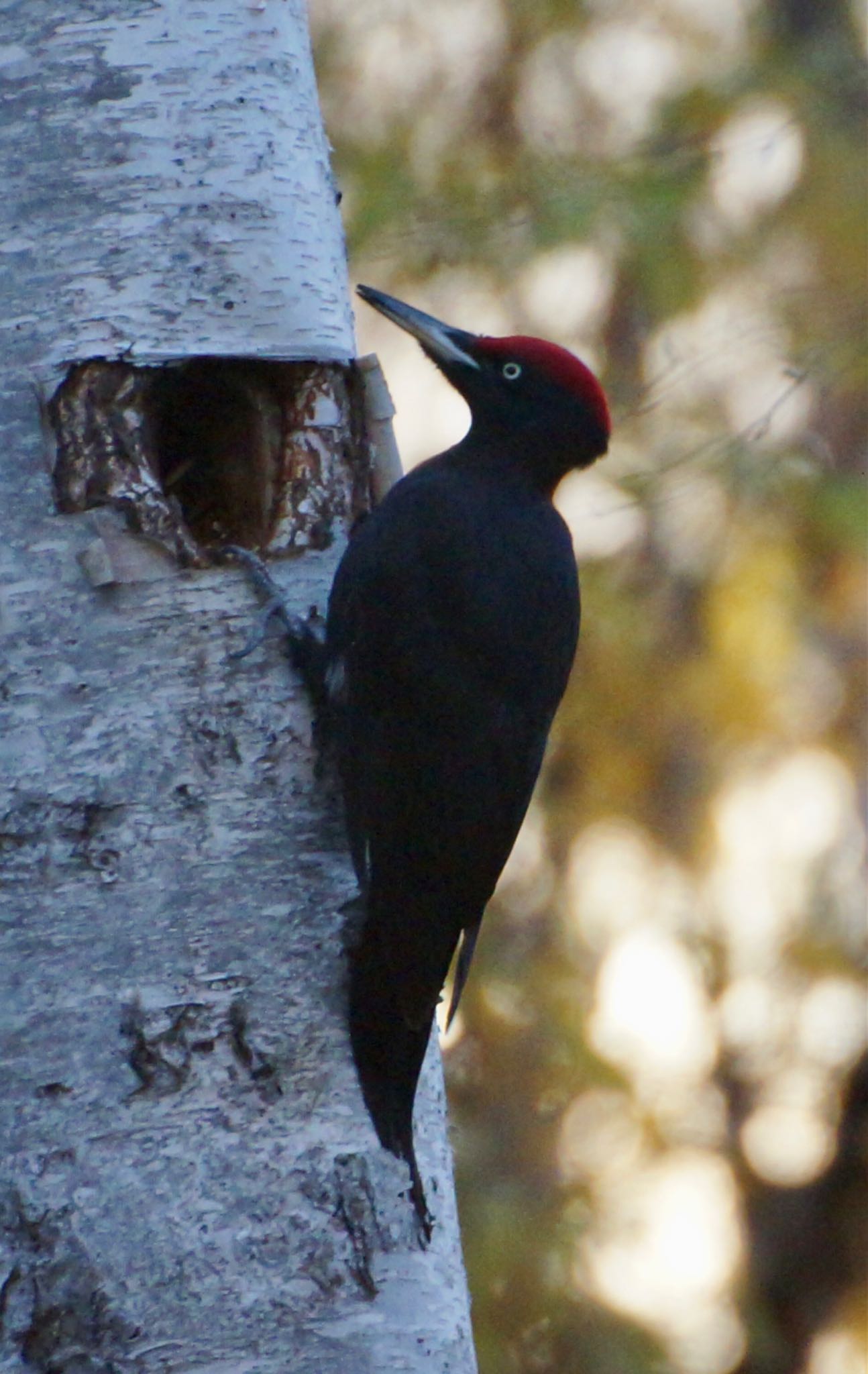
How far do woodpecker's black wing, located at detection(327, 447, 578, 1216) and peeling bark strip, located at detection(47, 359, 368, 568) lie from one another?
0.12 metres

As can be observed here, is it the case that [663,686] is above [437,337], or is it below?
below

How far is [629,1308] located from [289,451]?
3039 millimetres

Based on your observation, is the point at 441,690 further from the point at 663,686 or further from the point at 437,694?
the point at 663,686

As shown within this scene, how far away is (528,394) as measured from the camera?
3.67 meters

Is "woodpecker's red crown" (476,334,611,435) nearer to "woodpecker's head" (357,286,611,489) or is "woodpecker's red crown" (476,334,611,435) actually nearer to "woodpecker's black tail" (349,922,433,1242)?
"woodpecker's head" (357,286,611,489)

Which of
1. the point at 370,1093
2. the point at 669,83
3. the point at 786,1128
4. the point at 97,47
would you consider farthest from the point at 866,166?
the point at 370,1093

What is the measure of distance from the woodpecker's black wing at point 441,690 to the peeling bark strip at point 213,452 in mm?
123

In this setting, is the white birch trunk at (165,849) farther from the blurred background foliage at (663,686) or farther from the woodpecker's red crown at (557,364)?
the blurred background foliage at (663,686)

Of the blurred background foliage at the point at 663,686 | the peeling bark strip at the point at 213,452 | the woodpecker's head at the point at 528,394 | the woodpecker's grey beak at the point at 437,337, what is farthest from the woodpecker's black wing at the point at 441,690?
the blurred background foliage at the point at 663,686

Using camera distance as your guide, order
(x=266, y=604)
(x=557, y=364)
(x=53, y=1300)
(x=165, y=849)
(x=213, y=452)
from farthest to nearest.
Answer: (x=557, y=364), (x=213, y=452), (x=266, y=604), (x=165, y=849), (x=53, y=1300)

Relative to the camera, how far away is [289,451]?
300 cm

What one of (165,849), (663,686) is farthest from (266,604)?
(663,686)

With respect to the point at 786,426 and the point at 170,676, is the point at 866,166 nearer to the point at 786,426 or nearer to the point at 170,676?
the point at 786,426

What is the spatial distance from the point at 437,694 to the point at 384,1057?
76 centimetres
